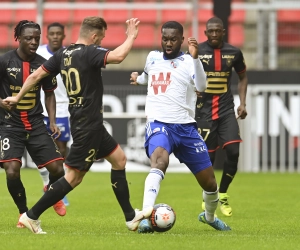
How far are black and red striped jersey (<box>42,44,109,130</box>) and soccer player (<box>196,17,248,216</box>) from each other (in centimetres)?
335

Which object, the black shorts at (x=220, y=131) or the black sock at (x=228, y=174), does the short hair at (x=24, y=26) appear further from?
the black sock at (x=228, y=174)

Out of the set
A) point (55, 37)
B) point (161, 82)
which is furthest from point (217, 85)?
point (161, 82)

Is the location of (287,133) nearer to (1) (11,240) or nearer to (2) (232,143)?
(2) (232,143)

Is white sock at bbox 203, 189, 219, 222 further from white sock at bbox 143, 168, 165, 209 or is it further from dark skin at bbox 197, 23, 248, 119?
dark skin at bbox 197, 23, 248, 119

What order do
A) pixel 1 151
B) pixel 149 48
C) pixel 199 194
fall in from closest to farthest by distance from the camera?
pixel 1 151, pixel 199 194, pixel 149 48

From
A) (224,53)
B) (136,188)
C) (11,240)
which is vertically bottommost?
(136,188)

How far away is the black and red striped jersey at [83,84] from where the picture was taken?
7789mm

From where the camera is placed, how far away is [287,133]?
19.5 m

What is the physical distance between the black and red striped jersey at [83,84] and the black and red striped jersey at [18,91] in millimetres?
1395

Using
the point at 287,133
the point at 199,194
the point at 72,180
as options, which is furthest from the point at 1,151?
the point at 287,133

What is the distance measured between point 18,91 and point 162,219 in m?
2.46

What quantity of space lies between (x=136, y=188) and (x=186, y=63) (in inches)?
254

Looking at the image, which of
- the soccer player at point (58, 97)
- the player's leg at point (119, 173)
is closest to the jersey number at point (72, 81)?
the player's leg at point (119, 173)

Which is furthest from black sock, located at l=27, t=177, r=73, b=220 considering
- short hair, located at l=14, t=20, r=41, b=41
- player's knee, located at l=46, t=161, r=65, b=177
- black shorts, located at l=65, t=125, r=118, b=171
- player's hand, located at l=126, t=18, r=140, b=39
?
short hair, located at l=14, t=20, r=41, b=41
